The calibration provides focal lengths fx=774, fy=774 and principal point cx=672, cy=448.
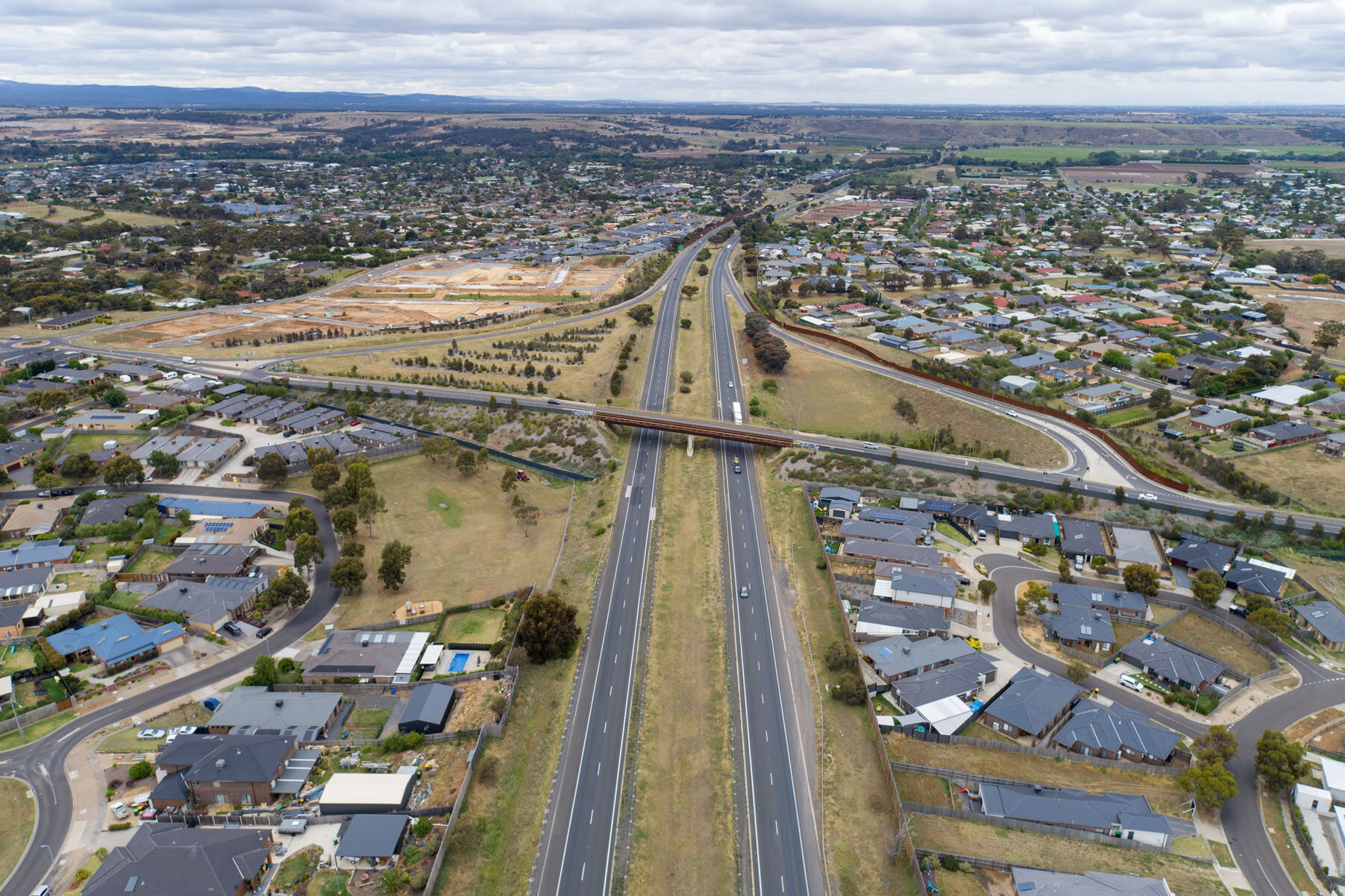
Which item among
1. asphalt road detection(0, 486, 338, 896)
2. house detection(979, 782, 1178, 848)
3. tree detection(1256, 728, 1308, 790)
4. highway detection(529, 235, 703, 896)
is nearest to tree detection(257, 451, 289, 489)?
asphalt road detection(0, 486, 338, 896)

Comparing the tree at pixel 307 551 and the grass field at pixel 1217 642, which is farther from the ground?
the tree at pixel 307 551

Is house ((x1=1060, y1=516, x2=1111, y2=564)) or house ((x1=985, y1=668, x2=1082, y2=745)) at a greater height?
house ((x1=1060, y1=516, x2=1111, y2=564))

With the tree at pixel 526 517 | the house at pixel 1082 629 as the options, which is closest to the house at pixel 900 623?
the house at pixel 1082 629

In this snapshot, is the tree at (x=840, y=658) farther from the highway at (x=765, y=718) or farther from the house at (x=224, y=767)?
the house at (x=224, y=767)

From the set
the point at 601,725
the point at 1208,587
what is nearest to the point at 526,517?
the point at 601,725

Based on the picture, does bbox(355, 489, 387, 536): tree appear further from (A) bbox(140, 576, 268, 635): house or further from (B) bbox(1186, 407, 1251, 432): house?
(B) bbox(1186, 407, 1251, 432): house

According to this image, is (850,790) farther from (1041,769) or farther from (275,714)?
(275,714)
